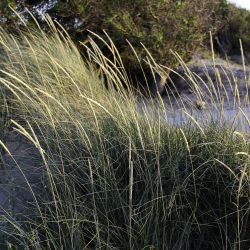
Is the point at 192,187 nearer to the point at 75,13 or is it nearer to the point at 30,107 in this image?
the point at 30,107

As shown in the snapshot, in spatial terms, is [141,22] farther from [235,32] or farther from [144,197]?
[235,32]

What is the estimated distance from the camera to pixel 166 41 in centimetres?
728

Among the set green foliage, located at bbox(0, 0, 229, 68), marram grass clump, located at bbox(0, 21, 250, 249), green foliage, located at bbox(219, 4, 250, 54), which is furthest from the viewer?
green foliage, located at bbox(219, 4, 250, 54)

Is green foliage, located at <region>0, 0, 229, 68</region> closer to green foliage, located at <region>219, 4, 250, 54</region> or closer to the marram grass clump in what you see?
the marram grass clump

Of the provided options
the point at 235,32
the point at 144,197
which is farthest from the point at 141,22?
the point at 235,32

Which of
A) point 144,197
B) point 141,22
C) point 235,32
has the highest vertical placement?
point 141,22

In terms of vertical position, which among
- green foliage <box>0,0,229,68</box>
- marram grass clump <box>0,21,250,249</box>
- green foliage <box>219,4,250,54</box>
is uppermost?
green foliage <box>0,0,229,68</box>

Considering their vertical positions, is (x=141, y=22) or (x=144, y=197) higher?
(x=141, y=22)

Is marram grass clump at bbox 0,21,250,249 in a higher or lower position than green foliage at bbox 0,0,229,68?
lower

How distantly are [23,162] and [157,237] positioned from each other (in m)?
1.41

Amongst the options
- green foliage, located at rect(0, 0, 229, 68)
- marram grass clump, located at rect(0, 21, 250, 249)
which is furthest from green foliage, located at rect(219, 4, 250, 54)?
marram grass clump, located at rect(0, 21, 250, 249)

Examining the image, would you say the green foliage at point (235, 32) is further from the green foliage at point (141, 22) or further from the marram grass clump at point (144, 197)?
the marram grass clump at point (144, 197)

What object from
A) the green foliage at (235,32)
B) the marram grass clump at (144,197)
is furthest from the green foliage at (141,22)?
the green foliage at (235,32)

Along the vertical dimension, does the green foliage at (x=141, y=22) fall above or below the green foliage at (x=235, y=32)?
above
